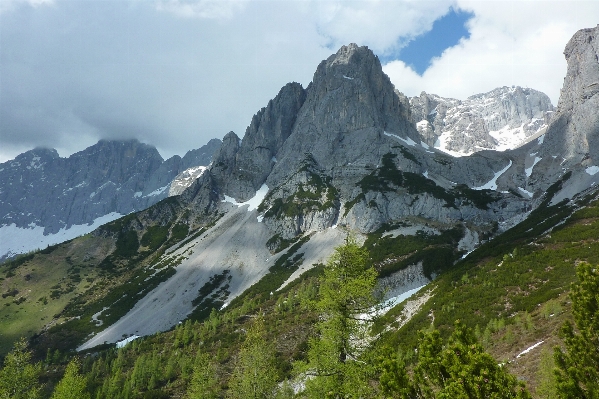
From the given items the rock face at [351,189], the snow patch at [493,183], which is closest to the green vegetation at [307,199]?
the rock face at [351,189]

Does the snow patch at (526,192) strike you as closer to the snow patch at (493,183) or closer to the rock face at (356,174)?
the rock face at (356,174)

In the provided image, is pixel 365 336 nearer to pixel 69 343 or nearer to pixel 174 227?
pixel 69 343

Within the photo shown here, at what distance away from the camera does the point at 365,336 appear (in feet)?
51.6

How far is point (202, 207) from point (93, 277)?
60750mm

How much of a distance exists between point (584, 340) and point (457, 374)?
5916 millimetres

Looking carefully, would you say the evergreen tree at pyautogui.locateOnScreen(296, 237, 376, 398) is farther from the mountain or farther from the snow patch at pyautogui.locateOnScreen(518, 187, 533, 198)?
the snow patch at pyautogui.locateOnScreen(518, 187, 533, 198)

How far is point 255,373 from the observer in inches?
1083

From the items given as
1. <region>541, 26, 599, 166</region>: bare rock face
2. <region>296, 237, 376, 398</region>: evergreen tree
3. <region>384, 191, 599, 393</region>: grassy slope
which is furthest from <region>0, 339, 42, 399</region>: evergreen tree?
<region>541, 26, 599, 166</region>: bare rock face

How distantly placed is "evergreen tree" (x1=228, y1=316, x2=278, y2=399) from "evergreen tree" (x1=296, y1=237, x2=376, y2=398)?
1369 cm

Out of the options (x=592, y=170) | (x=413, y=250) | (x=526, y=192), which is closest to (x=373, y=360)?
(x=413, y=250)

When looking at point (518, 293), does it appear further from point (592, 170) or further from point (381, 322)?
point (592, 170)

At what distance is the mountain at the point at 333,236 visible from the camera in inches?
2576

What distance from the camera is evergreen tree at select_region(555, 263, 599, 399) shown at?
387 inches

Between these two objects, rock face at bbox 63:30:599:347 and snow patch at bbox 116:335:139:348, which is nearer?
snow patch at bbox 116:335:139:348
